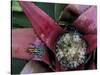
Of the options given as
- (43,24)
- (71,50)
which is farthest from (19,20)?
(71,50)

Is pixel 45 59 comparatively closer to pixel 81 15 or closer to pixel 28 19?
pixel 28 19

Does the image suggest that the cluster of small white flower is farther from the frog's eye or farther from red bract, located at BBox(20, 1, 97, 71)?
the frog's eye

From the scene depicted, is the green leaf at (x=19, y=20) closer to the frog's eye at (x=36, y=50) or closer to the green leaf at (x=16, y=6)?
the green leaf at (x=16, y=6)

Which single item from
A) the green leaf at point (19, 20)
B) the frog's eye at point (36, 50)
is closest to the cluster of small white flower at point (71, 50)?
the frog's eye at point (36, 50)

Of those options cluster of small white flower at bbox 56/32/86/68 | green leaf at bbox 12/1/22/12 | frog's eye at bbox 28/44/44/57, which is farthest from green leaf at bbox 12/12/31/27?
cluster of small white flower at bbox 56/32/86/68

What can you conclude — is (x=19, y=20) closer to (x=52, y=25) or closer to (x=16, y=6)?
(x=16, y=6)
